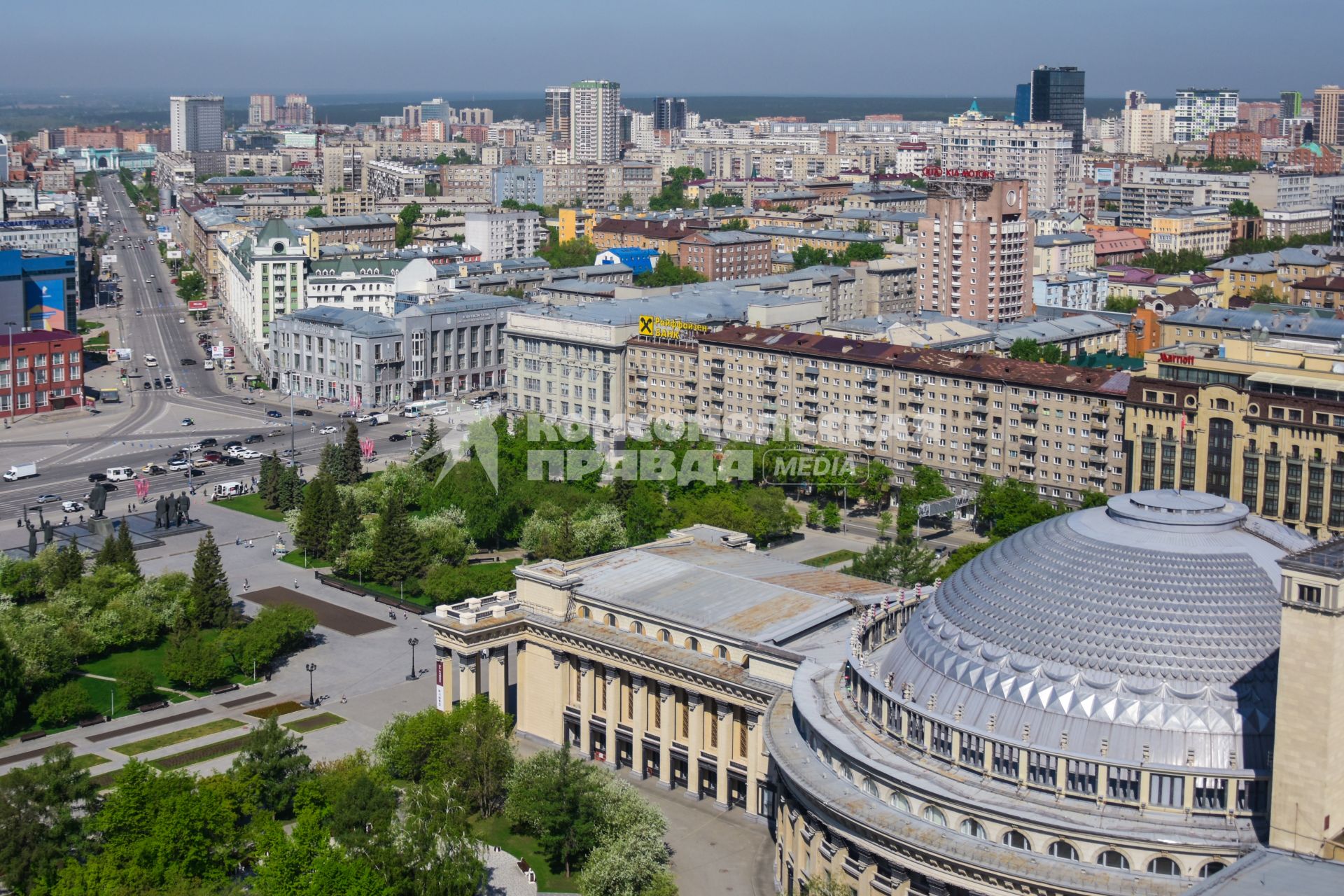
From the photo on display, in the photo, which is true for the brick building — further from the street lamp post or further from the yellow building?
the yellow building

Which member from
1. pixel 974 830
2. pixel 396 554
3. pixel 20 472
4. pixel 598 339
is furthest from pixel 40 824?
pixel 598 339

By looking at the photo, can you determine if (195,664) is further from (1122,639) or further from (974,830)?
(1122,639)

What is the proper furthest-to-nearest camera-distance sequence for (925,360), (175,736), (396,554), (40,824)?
(925,360) < (396,554) < (175,736) < (40,824)

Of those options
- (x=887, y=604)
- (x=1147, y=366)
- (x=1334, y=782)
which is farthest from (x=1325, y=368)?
(x=1334, y=782)

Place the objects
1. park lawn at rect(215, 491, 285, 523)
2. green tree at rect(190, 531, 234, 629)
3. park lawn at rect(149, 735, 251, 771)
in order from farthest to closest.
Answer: park lawn at rect(215, 491, 285, 523) < green tree at rect(190, 531, 234, 629) < park lawn at rect(149, 735, 251, 771)

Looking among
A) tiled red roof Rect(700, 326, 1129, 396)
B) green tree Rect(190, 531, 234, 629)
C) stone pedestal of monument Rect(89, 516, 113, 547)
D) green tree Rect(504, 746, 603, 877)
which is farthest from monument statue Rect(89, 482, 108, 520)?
green tree Rect(504, 746, 603, 877)

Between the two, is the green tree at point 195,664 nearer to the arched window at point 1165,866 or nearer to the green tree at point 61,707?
the green tree at point 61,707
